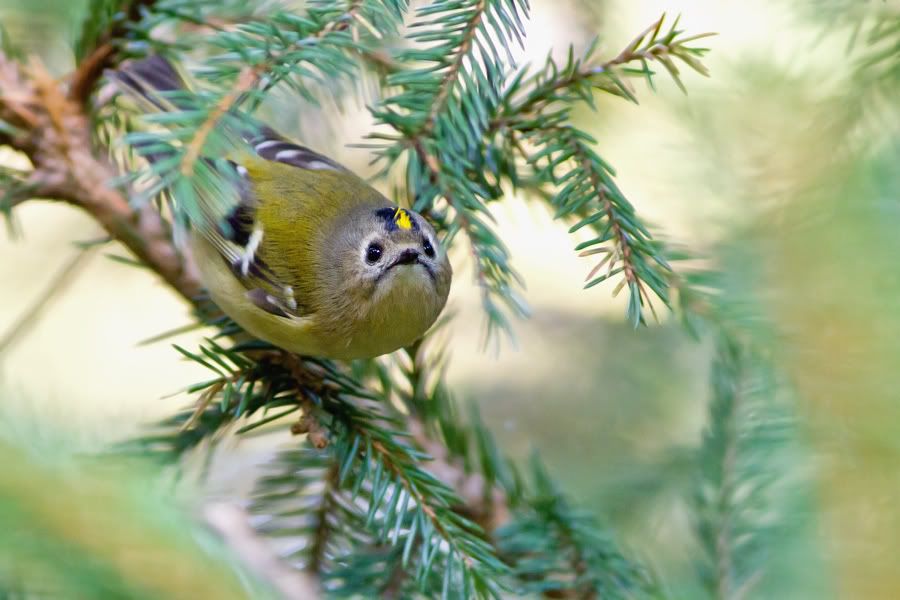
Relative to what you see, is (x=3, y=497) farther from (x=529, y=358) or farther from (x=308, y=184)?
(x=529, y=358)

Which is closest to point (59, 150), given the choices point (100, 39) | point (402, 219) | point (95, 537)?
point (100, 39)

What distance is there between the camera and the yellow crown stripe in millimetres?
908

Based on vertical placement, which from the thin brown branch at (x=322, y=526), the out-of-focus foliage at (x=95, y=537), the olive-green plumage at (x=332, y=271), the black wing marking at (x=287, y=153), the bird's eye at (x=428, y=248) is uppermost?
the out-of-focus foliage at (x=95, y=537)

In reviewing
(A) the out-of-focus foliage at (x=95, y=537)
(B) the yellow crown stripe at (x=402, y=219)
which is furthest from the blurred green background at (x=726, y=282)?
(B) the yellow crown stripe at (x=402, y=219)

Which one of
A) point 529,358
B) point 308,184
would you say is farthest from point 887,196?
point 529,358

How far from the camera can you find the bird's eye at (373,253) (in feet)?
3.44

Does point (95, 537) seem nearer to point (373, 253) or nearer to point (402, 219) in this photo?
point (402, 219)

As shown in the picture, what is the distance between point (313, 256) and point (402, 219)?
0.24m

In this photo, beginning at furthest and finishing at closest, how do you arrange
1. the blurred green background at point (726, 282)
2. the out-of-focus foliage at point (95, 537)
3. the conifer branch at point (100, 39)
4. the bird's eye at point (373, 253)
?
the bird's eye at point (373, 253) < the conifer branch at point (100, 39) < the blurred green background at point (726, 282) < the out-of-focus foliage at point (95, 537)

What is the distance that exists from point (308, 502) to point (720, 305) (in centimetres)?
41

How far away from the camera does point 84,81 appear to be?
0.72 metres

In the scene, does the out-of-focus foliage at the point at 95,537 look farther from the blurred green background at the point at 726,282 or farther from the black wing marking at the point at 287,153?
the black wing marking at the point at 287,153

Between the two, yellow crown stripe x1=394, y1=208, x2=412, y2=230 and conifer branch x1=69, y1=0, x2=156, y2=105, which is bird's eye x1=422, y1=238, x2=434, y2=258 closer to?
yellow crown stripe x1=394, y1=208, x2=412, y2=230

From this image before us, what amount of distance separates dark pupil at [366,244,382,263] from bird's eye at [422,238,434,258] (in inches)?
3.2
